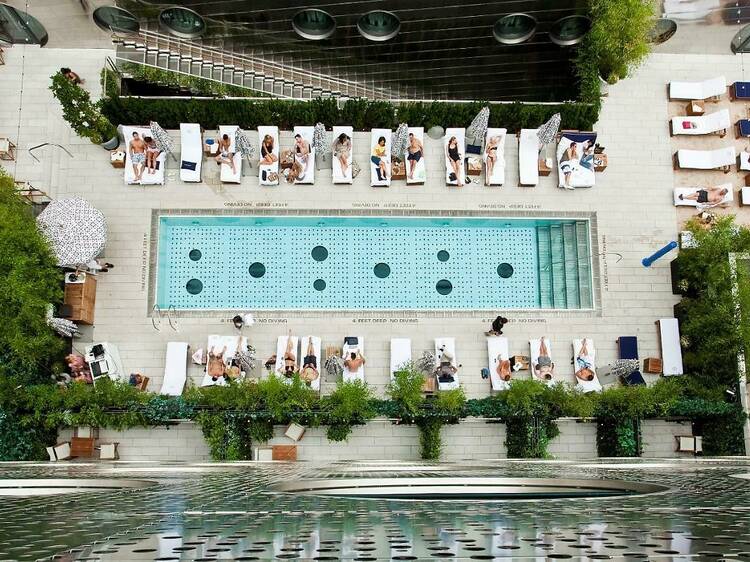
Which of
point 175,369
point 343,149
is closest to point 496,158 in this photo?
point 343,149

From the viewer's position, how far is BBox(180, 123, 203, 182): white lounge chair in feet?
49.6

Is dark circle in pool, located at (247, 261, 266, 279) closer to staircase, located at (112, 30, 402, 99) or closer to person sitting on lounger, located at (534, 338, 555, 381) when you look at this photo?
staircase, located at (112, 30, 402, 99)

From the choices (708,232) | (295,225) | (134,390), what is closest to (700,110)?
(708,232)

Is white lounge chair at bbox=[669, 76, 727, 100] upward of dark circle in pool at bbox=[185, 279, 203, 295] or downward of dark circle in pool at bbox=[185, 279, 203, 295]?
upward

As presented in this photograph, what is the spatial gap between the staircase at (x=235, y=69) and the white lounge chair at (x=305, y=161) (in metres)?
1.59

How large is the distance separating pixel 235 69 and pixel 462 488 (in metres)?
12.5

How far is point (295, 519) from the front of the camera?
3.67 m

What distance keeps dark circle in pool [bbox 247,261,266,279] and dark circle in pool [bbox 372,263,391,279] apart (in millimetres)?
2331

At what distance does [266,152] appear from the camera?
15.2m

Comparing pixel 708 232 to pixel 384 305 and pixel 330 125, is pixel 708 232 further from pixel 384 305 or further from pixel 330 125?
pixel 330 125

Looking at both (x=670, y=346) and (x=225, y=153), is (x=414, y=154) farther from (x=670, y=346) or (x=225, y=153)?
(x=670, y=346)

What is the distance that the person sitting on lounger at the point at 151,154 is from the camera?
15.1m

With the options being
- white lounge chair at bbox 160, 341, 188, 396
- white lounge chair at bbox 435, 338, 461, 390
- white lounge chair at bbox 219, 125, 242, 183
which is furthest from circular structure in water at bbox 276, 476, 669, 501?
white lounge chair at bbox 219, 125, 242, 183

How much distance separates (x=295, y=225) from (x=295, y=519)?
12.4 m
